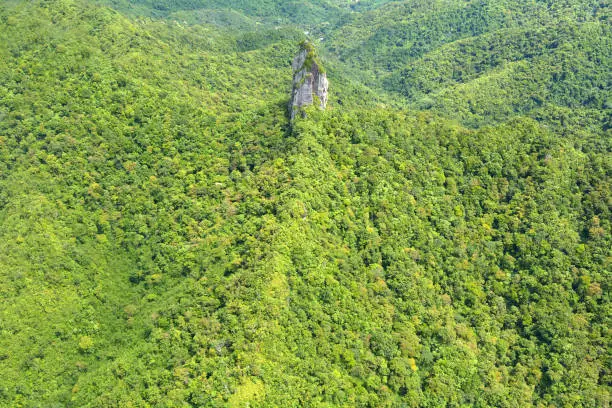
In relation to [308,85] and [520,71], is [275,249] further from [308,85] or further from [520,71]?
[520,71]

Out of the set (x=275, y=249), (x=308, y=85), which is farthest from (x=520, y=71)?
(x=275, y=249)

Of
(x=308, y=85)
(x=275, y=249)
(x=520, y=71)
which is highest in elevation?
(x=308, y=85)

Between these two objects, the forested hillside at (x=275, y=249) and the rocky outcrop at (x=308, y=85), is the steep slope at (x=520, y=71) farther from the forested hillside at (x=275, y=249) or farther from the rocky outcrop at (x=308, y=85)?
the rocky outcrop at (x=308, y=85)

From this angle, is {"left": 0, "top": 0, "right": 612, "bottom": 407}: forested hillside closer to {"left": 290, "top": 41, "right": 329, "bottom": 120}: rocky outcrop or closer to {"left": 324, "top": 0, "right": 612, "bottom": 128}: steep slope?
{"left": 290, "top": 41, "right": 329, "bottom": 120}: rocky outcrop

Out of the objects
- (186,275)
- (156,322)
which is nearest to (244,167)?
(186,275)

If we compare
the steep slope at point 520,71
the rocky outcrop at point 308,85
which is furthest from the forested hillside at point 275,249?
the steep slope at point 520,71

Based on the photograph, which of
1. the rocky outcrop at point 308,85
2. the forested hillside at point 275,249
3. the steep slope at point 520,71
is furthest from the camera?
the steep slope at point 520,71

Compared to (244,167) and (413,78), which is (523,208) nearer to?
(244,167)

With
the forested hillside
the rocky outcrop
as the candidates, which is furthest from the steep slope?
the rocky outcrop

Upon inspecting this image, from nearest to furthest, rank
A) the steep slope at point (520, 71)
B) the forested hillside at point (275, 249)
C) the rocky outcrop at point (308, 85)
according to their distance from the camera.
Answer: the forested hillside at point (275, 249), the rocky outcrop at point (308, 85), the steep slope at point (520, 71)
